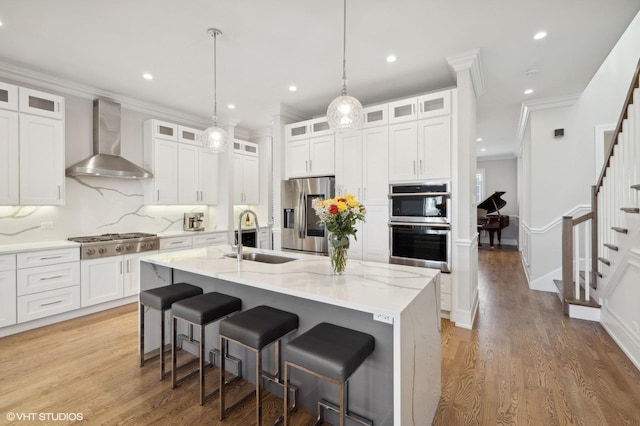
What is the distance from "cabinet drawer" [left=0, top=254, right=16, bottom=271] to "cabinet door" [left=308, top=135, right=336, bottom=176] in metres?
3.57

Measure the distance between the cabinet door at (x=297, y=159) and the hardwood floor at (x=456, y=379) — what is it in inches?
113

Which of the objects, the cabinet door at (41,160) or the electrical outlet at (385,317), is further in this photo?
the cabinet door at (41,160)

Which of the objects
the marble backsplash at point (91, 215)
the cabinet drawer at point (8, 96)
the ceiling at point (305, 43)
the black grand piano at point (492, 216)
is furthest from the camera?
the black grand piano at point (492, 216)

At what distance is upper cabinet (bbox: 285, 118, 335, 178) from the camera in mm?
4355

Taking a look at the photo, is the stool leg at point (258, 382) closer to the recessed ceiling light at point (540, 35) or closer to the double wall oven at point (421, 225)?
the double wall oven at point (421, 225)

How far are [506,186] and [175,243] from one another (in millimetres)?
9843

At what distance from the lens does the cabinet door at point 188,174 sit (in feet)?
16.2

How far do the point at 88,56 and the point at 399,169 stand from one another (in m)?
3.74

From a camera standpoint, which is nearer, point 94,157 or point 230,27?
point 230,27

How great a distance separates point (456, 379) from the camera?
2309mm

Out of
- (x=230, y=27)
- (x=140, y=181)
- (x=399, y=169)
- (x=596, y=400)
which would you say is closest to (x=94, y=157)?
(x=140, y=181)

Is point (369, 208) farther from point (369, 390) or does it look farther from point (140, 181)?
point (140, 181)

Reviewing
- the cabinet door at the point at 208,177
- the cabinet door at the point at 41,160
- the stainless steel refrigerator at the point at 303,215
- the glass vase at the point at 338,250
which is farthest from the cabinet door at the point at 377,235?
the cabinet door at the point at 41,160

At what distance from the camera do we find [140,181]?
4699 millimetres
